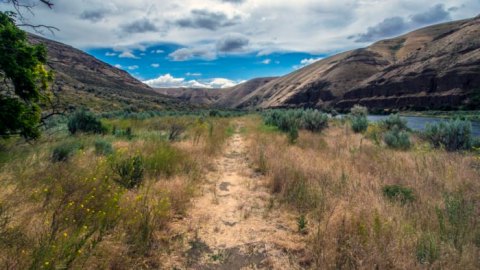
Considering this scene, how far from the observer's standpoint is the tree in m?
4.85

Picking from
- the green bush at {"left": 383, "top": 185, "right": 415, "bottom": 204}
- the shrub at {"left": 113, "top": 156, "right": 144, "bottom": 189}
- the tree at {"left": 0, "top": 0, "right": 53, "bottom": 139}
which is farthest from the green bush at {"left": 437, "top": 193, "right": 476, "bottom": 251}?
the tree at {"left": 0, "top": 0, "right": 53, "bottom": 139}

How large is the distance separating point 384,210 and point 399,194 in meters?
1.07

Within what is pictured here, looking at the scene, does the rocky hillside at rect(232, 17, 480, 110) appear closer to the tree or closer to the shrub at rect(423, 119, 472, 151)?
the shrub at rect(423, 119, 472, 151)

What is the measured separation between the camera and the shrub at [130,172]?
5.72m

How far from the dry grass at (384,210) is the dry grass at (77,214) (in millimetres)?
2296

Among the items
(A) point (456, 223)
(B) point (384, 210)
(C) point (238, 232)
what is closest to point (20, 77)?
(C) point (238, 232)

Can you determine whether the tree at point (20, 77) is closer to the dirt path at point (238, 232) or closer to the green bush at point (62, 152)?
the green bush at point (62, 152)

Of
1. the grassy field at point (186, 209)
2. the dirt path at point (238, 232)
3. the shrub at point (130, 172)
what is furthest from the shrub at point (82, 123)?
the dirt path at point (238, 232)

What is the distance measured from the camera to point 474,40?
63000 millimetres

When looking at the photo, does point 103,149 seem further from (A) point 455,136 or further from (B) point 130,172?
(A) point 455,136

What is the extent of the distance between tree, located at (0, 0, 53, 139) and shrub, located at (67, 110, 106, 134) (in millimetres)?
8117

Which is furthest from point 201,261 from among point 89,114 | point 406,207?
point 89,114

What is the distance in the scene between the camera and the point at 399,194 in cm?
509

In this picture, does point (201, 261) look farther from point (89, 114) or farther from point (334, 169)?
point (89, 114)
